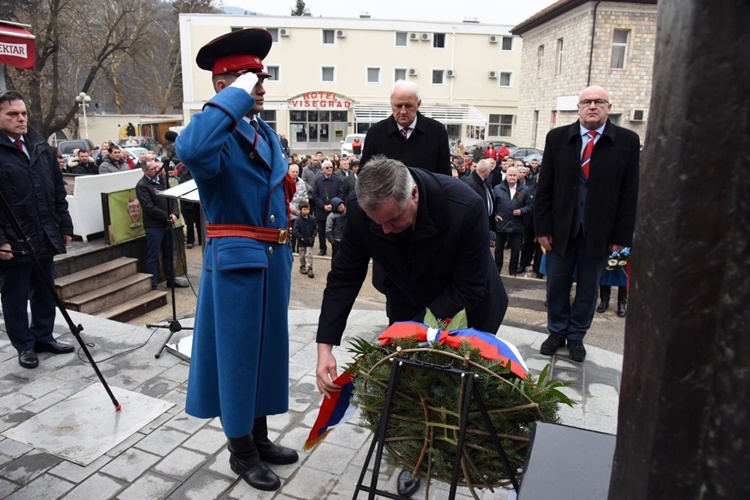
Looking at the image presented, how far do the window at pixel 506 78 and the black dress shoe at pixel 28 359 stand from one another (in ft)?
131

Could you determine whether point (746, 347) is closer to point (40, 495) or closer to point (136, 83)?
point (40, 495)

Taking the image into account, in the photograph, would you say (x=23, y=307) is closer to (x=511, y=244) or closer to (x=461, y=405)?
(x=461, y=405)

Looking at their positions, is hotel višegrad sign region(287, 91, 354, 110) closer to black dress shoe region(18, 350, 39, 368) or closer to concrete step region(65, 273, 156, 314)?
concrete step region(65, 273, 156, 314)

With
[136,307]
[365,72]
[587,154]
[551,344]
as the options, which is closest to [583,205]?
[587,154]

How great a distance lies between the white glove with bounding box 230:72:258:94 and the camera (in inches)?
102

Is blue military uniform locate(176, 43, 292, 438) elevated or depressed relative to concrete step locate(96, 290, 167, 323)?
elevated

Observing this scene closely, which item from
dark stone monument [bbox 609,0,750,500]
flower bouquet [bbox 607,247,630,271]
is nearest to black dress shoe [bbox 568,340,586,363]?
flower bouquet [bbox 607,247,630,271]

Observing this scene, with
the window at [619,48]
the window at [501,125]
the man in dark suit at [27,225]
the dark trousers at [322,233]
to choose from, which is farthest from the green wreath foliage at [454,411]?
the window at [501,125]

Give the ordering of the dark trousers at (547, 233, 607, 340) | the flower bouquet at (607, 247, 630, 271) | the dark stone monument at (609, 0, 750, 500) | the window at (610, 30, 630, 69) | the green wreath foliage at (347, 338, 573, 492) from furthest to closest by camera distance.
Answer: the window at (610, 30, 630, 69)
the flower bouquet at (607, 247, 630, 271)
the dark trousers at (547, 233, 607, 340)
the green wreath foliage at (347, 338, 573, 492)
the dark stone monument at (609, 0, 750, 500)

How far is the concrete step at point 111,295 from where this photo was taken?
7.08m

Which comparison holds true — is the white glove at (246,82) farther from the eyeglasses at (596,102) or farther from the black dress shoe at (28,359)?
the black dress shoe at (28,359)

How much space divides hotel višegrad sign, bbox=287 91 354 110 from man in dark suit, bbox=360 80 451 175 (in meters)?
34.9

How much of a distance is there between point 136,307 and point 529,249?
19.4 feet

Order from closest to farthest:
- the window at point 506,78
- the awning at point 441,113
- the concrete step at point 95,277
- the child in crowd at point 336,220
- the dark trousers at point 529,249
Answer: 1. the concrete step at point 95,277
2. the dark trousers at point 529,249
3. the child in crowd at point 336,220
4. the awning at point 441,113
5. the window at point 506,78
